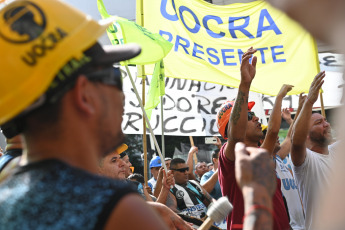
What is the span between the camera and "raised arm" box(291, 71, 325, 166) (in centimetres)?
399

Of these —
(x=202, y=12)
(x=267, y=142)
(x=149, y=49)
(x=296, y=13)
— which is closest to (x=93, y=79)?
(x=296, y=13)

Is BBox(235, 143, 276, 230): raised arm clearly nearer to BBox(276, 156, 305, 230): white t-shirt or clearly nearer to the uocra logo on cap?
the uocra logo on cap

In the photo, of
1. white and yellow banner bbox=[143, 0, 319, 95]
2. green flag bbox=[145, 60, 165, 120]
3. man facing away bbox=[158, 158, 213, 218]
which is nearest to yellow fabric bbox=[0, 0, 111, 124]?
man facing away bbox=[158, 158, 213, 218]

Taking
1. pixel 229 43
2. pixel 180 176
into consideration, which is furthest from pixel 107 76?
pixel 229 43

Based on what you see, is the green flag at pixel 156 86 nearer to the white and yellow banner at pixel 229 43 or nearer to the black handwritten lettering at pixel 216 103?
the white and yellow banner at pixel 229 43

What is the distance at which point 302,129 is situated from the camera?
4.00 metres

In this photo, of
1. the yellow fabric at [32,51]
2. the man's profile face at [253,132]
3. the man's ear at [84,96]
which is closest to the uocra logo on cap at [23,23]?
the yellow fabric at [32,51]

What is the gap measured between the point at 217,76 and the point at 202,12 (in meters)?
1.16

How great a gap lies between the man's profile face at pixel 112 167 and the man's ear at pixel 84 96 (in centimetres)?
260

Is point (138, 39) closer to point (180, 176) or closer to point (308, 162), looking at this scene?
point (180, 176)

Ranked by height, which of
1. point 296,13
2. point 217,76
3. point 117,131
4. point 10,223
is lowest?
point 217,76

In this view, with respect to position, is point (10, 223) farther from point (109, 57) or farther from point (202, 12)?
Answer: point (202, 12)

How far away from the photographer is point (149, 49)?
5.95 meters

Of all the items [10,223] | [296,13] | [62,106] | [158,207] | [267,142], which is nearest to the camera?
[296,13]
